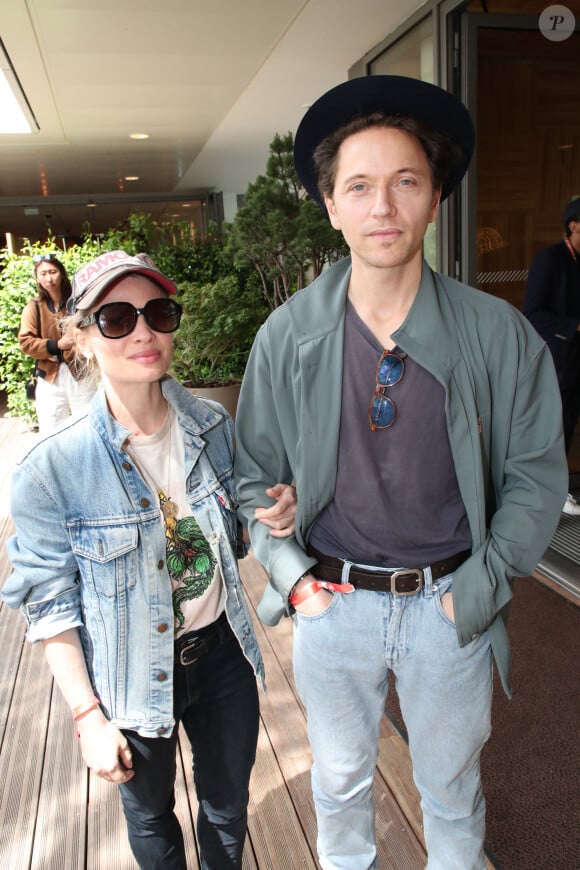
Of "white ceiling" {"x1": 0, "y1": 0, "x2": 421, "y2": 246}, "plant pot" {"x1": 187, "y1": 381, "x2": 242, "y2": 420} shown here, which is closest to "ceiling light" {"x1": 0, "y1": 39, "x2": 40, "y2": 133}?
"white ceiling" {"x1": 0, "y1": 0, "x2": 421, "y2": 246}

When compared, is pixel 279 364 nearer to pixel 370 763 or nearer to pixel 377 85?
pixel 377 85

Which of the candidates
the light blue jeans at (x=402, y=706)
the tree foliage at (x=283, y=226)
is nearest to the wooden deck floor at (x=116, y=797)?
the light blue jeans at (x=402, y=706)

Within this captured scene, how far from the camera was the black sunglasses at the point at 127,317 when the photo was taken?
4.35 ft

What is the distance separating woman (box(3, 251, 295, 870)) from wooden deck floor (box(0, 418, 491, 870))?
1.84 feet

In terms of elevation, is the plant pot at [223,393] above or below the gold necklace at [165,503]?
below

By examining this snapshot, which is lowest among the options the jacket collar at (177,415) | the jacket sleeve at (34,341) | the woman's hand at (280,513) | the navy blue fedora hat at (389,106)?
the woman's hand at (280,513)

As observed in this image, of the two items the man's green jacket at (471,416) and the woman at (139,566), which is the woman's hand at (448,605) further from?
the woman at (139,566)

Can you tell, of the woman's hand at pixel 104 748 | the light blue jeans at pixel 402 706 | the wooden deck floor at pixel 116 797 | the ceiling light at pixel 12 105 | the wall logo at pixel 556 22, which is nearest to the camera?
the woman's hand at pixel 104 748

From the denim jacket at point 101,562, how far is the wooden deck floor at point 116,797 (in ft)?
2.74

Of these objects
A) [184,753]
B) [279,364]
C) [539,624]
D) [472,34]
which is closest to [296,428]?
[279,364]

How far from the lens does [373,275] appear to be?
1.38 meters

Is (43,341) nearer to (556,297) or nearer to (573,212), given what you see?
(556,297)

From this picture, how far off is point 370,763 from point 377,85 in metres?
1.42

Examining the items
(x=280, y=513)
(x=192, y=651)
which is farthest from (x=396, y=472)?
(x=192, y=651)
